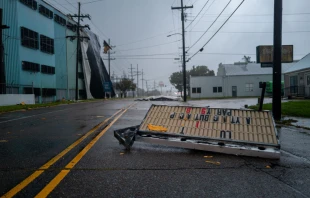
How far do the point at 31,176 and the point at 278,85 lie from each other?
419 inches

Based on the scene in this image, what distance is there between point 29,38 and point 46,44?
5.13m

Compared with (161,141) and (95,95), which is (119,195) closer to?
(161,141)

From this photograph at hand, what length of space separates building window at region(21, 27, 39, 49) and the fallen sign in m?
33.0

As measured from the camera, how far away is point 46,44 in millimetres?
40750

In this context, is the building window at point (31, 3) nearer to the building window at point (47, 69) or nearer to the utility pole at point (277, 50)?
the building window at point (47, 69)

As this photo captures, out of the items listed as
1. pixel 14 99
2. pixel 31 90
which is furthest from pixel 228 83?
pixel 14 99

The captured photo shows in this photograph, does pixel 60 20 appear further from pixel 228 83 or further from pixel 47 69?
pixel 228 83

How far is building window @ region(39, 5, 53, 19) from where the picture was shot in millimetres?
40406

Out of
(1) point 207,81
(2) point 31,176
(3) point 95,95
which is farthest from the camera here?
(3) point 95,95

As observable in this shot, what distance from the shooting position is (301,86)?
102 ft

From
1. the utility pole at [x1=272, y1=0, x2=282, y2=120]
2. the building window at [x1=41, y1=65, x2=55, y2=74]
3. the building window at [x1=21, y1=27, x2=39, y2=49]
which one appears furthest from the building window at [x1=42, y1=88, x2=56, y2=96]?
the utility pole at [x1=272, y1=0, x2=282, y2=120]

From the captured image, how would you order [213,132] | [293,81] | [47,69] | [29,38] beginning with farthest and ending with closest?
[47,69] → [29,38] → [293,81] → [213,132]

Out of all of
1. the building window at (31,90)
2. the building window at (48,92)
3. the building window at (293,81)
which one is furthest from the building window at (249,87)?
the building window at (31,90)

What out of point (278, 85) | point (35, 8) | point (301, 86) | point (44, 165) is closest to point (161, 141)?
point (44, 165)
